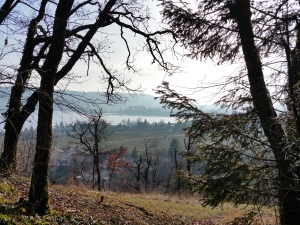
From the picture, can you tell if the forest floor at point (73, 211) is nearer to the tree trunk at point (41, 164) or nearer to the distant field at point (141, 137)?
the tree trunk at point (41, 164)

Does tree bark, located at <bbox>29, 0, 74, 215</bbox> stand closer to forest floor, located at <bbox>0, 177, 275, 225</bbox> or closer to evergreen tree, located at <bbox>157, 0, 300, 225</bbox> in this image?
forest floor, located at <bbox>0, 177, 275, 225</bbox>

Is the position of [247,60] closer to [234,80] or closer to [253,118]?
[234,80]

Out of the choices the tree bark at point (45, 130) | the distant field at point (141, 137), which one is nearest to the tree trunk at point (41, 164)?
the tree bark at point (45, 130)

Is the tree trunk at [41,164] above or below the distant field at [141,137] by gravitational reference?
above

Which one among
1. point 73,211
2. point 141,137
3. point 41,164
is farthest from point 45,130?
point 141,137

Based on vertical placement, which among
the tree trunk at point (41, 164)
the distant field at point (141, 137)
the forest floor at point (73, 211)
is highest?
the tree trunk at point (41, 164)

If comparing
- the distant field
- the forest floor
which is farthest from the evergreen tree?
the distant field

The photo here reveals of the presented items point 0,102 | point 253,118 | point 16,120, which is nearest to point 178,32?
point 253,118

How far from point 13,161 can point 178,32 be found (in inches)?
202

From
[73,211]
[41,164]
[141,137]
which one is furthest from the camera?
[141,137]

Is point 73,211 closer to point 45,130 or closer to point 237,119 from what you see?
point 45,130

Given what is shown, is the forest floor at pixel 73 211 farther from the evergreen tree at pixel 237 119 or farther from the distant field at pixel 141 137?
the distant field at pixel 141 137

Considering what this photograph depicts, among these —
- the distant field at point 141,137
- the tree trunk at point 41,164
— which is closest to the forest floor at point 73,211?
the tree trunk at point 41,164

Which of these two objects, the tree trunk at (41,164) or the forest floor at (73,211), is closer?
the forest floor at (73,211)
